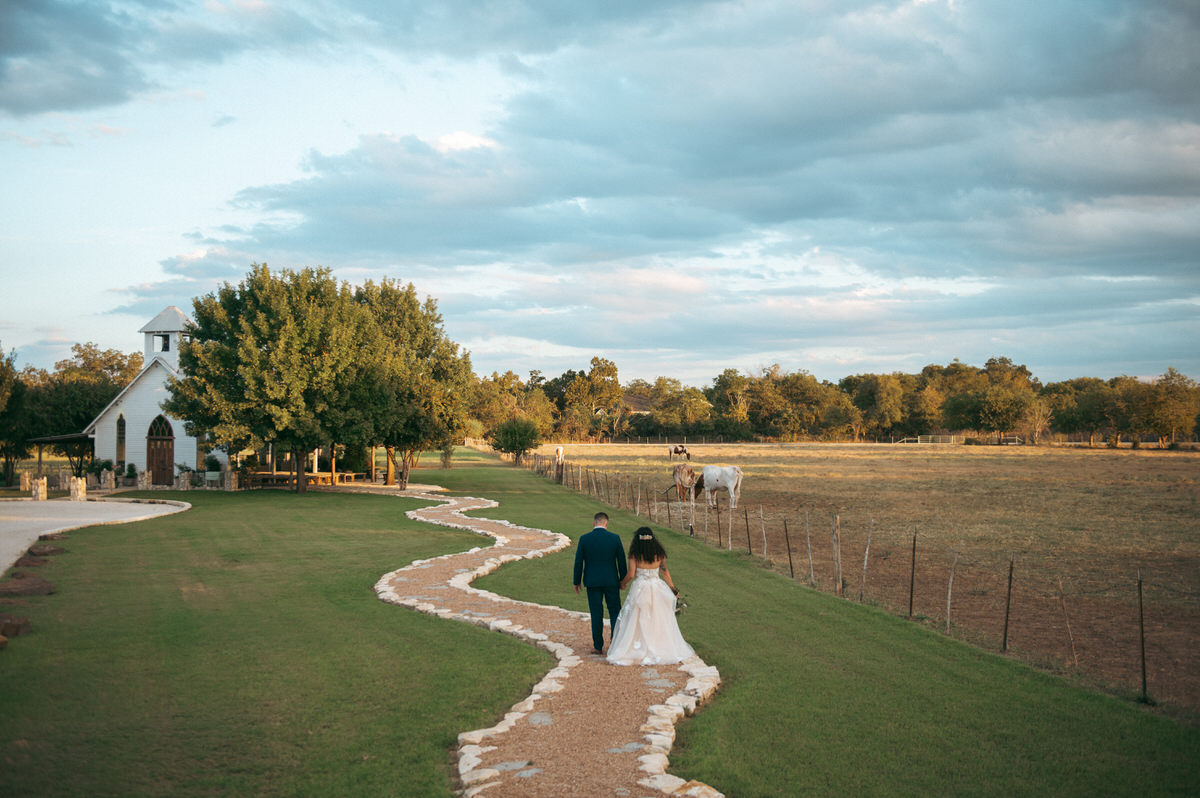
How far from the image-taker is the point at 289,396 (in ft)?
108

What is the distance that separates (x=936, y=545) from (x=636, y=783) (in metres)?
17.3

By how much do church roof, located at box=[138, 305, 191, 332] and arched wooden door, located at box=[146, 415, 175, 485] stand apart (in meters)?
4.77

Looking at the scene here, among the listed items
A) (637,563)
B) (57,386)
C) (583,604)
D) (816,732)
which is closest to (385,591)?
(583,604)

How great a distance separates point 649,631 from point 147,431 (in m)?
37.7

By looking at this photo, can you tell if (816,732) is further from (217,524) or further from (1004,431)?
(1004,431)

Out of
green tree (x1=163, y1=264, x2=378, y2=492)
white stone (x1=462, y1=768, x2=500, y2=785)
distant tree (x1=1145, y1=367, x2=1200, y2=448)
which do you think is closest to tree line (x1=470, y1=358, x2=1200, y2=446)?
distant tree (x1=1145, y1=367, x2=1200, y2=448)

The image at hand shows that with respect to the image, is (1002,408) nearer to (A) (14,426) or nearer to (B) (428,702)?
(A) (14,426)

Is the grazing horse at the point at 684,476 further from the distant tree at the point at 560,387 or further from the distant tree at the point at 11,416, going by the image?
the distant tree at the point at 560,387

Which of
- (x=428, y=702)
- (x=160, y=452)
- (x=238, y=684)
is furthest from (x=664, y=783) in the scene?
(x=160, y=452)

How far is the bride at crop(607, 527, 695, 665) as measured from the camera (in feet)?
31.6

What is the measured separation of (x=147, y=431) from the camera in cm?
3966

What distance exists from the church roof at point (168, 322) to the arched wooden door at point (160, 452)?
4.77 metres

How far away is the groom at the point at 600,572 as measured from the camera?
10.1 metres

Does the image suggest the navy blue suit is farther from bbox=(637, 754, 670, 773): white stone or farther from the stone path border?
bbox=(637, 754, 670, 773): white stone
